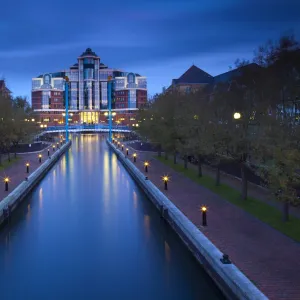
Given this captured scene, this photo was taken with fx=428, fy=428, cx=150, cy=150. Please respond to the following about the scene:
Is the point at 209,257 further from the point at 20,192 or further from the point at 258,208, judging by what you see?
the point at 20,192

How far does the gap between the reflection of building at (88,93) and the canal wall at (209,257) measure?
14734 cm

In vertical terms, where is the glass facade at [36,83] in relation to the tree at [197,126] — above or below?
above

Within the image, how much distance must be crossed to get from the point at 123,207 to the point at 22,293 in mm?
14572

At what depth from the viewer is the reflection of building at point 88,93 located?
175500mm

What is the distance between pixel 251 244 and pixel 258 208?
619 centimetres

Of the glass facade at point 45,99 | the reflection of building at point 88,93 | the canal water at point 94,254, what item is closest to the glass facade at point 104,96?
the reflection of building at point 88,93

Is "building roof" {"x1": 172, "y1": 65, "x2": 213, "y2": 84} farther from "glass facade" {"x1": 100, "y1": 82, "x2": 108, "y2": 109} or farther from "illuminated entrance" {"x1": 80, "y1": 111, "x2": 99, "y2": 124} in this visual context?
"illuminated entrance" {"x1": 80, "y1": 111, "x2": 99, "y2": 124}

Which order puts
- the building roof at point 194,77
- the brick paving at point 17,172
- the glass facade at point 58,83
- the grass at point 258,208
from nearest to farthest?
1. the grass at point 258,208
2. the brick paving at point 17,172
3. the building roof at point 194,77
4. the glass facade at point 58,83

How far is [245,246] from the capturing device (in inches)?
675

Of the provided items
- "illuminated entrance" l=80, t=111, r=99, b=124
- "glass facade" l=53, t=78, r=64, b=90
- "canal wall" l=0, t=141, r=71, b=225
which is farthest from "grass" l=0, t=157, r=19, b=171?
"illuminated entrance" l=80, t=111, r=99, b=124

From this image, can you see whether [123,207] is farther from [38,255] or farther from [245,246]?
[245,246]

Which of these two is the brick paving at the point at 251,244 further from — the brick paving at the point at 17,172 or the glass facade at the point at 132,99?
the glass facade at the point at 132,99

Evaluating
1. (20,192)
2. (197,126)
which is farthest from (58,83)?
(197,126)

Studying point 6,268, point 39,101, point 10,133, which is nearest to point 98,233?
point 6,268
